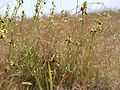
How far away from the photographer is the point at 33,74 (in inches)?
107

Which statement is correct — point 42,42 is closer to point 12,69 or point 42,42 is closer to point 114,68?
point 12,69

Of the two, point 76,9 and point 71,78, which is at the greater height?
point 76,9

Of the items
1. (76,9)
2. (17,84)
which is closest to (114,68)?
(76,9)

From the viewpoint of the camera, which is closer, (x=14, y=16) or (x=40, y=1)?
(x=40, y=1)

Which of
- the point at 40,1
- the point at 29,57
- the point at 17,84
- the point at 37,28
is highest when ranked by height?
the point at 40,1

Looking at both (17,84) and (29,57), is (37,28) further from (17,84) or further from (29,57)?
(17,84)

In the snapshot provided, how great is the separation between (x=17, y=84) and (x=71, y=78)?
40 cm

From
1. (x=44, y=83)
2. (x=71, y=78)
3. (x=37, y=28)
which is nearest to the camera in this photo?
(x=44, y=83)

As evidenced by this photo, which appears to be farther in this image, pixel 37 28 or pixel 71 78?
pixel 37 28

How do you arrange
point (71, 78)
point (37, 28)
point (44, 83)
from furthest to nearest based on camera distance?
point (37, 28) < point (71, 78) < point (44, 83)

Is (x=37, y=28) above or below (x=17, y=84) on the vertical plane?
above

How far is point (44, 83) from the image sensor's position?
271 centimetres

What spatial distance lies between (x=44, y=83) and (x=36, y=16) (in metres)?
0.55

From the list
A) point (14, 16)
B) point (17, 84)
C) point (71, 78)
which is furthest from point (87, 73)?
point (14, 16)
